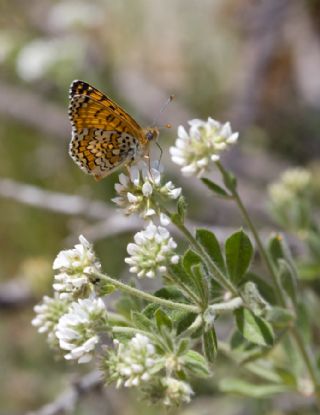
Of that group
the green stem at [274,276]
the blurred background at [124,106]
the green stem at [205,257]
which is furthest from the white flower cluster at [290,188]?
the green stem at [205,257]

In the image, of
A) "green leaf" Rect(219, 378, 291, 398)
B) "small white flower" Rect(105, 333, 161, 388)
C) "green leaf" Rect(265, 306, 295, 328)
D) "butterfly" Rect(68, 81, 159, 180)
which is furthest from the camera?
"green leaf" Rect(219, 378, 291, 398)

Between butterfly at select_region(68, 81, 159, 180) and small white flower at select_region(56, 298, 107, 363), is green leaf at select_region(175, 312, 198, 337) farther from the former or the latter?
butterfly at select_region(68, 81, 159, 180)

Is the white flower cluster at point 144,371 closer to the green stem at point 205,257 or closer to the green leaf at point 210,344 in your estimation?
the green leaf at point 210,344

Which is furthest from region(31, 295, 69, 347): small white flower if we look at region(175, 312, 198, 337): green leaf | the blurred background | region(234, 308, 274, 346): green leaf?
the blurred background

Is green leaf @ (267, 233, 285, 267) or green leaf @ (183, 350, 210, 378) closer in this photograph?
green leaf @ (183, 350, 210, 378)

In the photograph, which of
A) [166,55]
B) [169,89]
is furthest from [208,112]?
[166,55]

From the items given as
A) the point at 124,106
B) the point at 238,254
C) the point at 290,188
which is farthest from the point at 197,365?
the point at 124,106

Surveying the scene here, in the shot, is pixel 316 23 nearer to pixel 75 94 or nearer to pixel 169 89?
pixel 169 89
